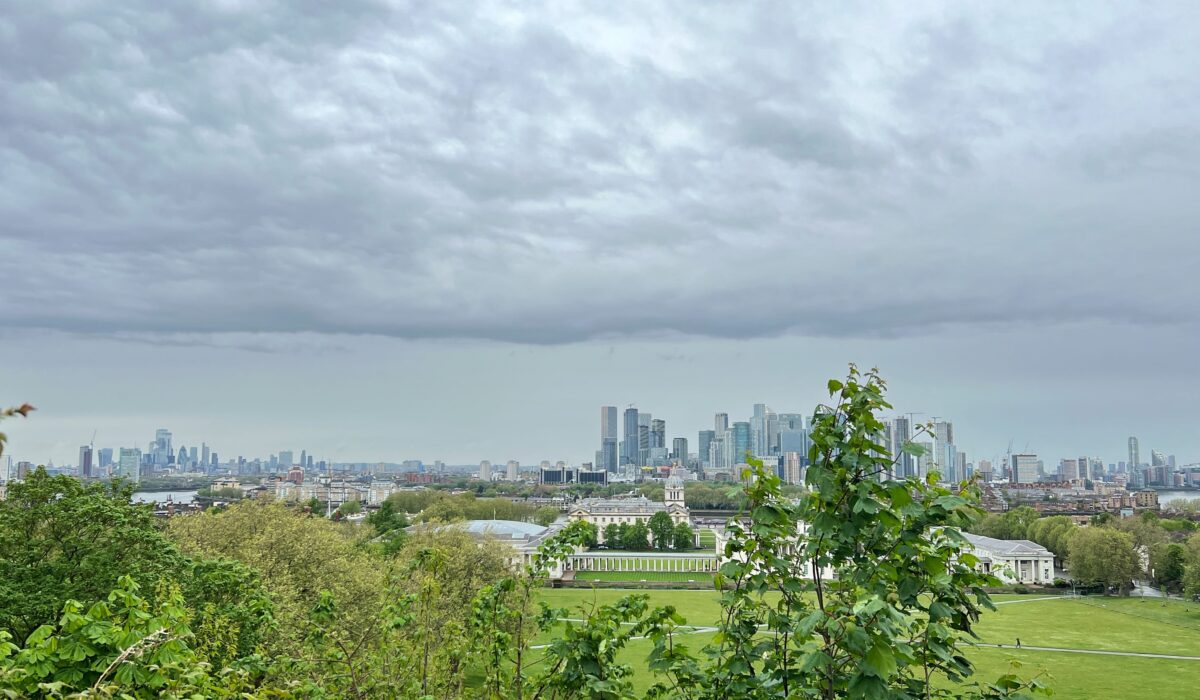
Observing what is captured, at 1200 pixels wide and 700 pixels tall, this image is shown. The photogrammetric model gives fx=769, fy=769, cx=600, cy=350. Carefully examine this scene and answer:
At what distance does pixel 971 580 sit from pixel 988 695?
0.74 m

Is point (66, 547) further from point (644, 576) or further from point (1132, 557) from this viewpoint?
point (1132, 557)

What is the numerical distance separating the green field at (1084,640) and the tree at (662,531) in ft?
119


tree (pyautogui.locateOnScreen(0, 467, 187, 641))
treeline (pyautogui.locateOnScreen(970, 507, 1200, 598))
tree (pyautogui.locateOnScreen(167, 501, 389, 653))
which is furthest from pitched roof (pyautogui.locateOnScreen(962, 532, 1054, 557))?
tree (pyautogui.locateOnScreen(0, 467, 187, 641))

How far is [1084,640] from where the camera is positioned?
1713 inches

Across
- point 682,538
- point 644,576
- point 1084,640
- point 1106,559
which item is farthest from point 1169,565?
point 682,538

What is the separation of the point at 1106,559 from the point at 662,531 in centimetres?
5043

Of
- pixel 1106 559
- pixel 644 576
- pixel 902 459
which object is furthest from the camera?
pixel 644 576

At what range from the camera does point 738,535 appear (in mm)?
5219

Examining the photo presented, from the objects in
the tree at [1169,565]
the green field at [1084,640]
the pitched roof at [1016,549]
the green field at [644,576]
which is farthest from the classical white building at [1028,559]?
the green field at [644,576]

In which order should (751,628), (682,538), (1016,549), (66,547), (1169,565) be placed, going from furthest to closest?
(682,538), (1016,549), (1169,565), (66,547), (751,628)

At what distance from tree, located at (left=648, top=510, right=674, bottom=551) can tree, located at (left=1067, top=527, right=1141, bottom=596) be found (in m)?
47.2

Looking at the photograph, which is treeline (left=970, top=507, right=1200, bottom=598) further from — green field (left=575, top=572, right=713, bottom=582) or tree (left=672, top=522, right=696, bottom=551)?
tree (left=672, top=522, right=696, bottom=551)

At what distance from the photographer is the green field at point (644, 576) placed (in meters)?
73.6

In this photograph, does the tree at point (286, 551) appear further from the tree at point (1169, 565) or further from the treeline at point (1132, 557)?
the tree at point (1169, 565)
